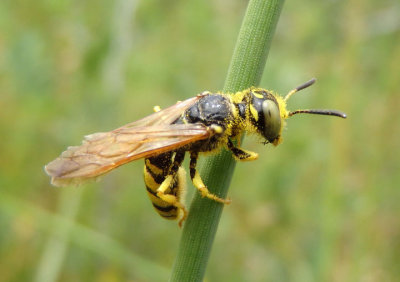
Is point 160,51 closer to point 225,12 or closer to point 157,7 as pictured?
point 157,7

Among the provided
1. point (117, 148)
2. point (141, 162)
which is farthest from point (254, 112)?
point (141, 162)

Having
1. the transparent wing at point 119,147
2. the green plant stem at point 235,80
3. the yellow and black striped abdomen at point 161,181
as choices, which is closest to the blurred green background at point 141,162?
the yellow and black striped abdomen at point 161,181

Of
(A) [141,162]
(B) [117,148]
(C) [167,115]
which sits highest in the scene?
(A) [141,162]

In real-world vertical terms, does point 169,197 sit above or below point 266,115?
below

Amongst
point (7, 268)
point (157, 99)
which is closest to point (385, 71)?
point (157, 99)

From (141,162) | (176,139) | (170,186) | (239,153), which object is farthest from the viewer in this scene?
(141,162)

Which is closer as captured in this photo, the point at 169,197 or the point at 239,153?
the point at 239,153

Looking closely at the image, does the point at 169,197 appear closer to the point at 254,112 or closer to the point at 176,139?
the point at 176,139
